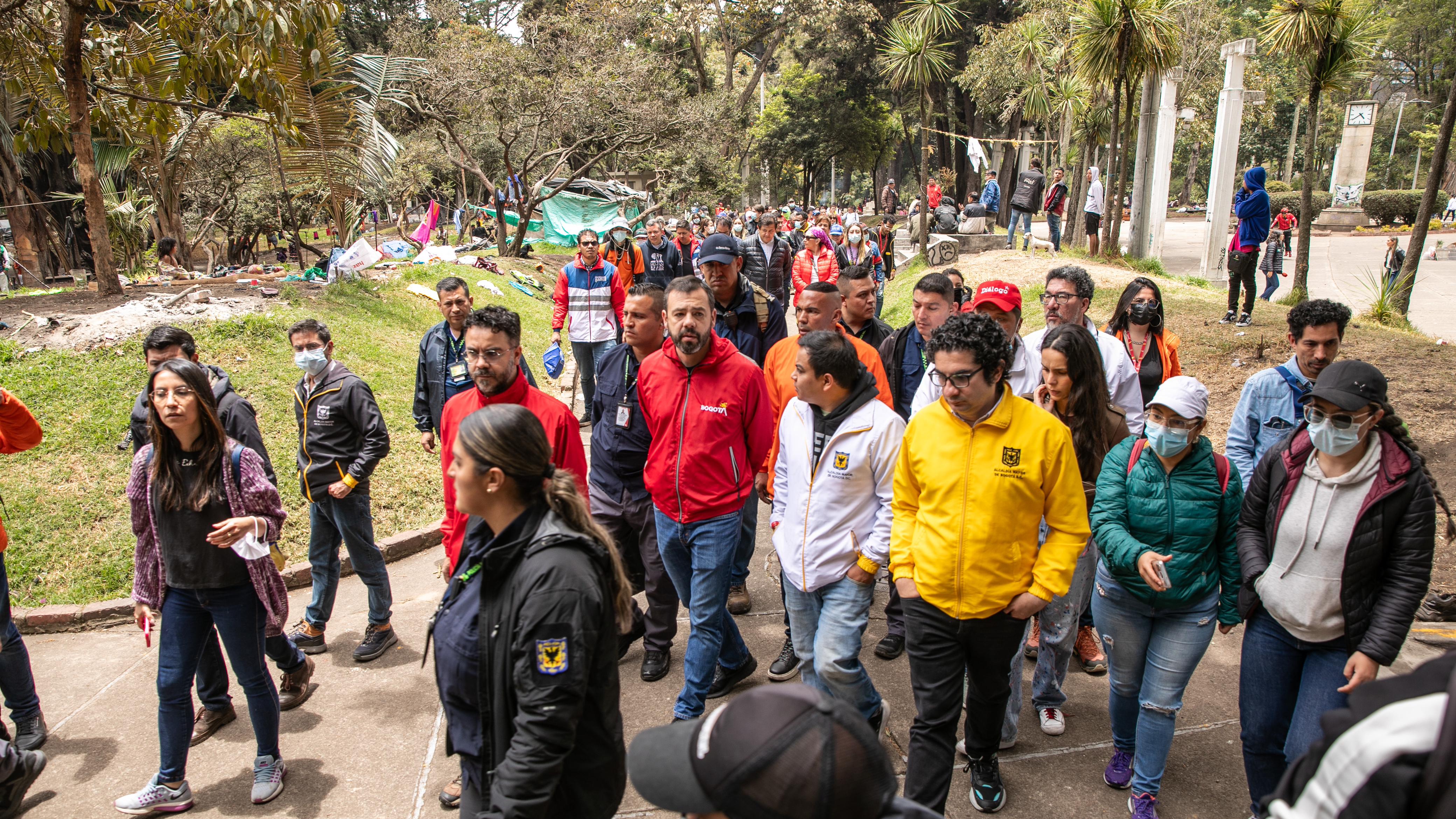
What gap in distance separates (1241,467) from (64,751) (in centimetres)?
587

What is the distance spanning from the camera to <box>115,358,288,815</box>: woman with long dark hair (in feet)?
11.6

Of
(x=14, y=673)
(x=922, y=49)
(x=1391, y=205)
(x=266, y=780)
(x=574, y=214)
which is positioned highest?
(x=922, y=49)

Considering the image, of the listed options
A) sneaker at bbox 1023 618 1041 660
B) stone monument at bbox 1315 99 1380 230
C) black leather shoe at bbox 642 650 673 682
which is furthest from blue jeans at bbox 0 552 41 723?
stone monument at bbox 1315 99 1380 230

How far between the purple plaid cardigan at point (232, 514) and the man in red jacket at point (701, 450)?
1.69m

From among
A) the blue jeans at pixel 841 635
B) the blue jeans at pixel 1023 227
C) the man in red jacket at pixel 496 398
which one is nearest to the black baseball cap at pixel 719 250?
the man in red jacket at pixel 496 398

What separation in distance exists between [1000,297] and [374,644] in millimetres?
4137

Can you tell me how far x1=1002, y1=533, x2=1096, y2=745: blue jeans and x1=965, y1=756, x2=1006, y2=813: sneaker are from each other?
28cm

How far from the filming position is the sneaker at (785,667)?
4.70m

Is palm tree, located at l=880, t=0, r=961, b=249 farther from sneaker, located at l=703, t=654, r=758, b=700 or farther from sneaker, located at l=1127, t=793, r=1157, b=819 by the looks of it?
sneaker, located at l=1127, t=793, r=1157, b=819

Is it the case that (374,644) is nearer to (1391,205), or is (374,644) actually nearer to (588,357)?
(588,357)

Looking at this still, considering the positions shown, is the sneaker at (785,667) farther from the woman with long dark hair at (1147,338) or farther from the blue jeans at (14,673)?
the blue jeans at (14,673)

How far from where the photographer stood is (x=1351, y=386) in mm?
2762

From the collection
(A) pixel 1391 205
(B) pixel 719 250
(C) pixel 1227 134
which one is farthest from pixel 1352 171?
(B) pixel 719 250

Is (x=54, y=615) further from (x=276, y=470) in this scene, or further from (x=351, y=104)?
(x=351, y=104)
